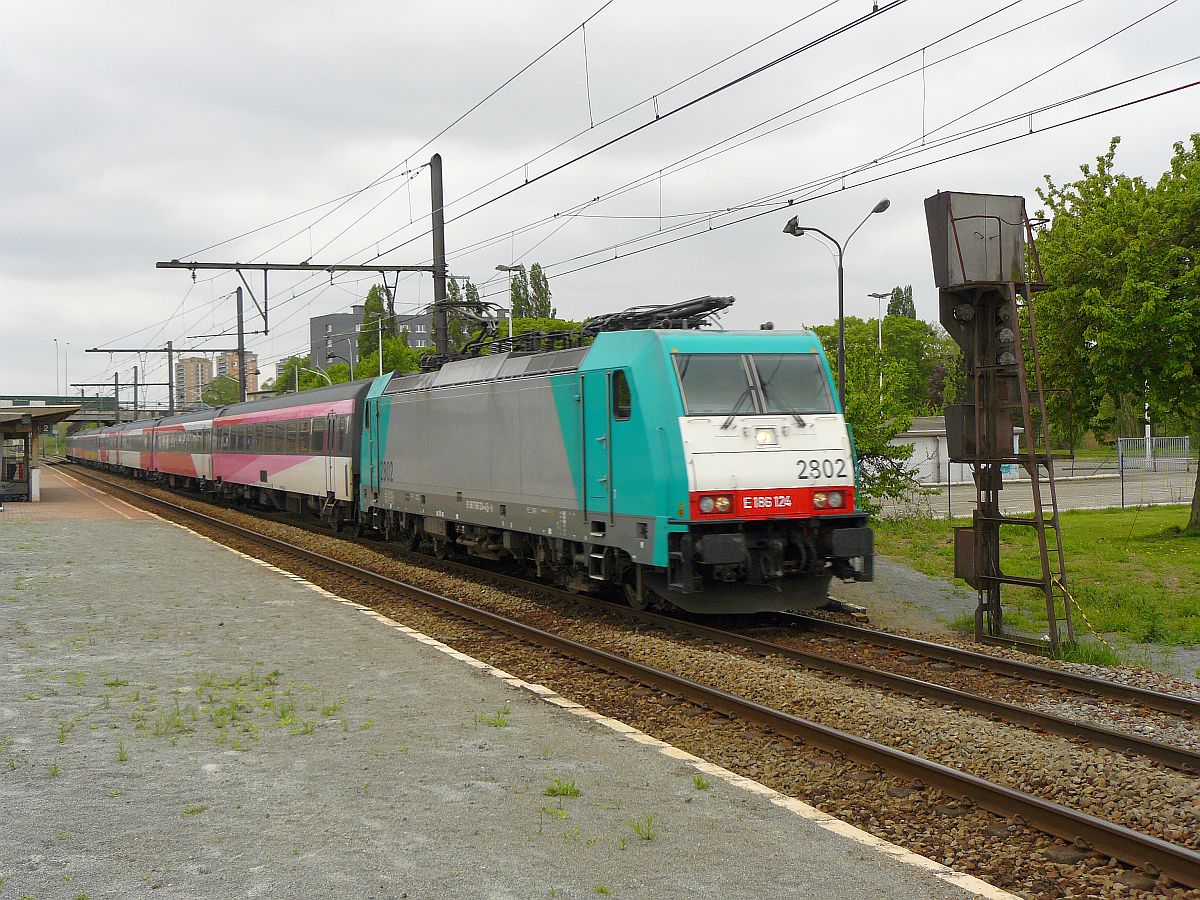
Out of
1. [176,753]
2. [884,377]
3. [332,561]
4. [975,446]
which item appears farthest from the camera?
[884,377]

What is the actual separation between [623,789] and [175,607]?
899 cm

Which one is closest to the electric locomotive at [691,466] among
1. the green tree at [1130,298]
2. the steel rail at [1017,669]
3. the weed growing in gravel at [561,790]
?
the steel rail at [1017,669]

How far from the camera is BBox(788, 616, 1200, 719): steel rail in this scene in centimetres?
884

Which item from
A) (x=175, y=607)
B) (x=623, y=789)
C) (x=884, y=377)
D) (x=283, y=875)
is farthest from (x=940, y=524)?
(x=283, y=875)

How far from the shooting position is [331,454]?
24344mm

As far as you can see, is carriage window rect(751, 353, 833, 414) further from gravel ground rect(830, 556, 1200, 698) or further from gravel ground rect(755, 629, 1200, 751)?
gravel ground rect(830, 556, 1200, 698)

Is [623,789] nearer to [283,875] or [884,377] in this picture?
[283,875]

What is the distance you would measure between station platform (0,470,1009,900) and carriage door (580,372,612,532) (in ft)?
8.54

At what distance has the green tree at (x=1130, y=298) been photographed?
65.4 feet

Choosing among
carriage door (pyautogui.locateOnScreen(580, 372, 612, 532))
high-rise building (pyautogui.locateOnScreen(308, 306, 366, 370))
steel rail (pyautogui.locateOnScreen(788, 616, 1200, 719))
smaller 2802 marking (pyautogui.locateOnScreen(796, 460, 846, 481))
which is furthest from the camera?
high-rise building (pyautogui.locateOnScreen(308, 306, 366, 370))

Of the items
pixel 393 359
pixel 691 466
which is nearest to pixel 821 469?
pixel 691 466

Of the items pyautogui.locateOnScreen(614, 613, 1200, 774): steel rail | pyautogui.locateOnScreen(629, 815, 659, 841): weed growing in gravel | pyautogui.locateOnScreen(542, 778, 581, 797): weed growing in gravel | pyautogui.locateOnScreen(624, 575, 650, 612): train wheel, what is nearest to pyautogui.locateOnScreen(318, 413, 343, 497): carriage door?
pyautogui.locateOnScreen(624, 575, 650, 612): train wheel

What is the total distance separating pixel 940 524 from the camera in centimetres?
2505

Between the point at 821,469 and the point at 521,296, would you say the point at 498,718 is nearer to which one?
the point at 821,469
